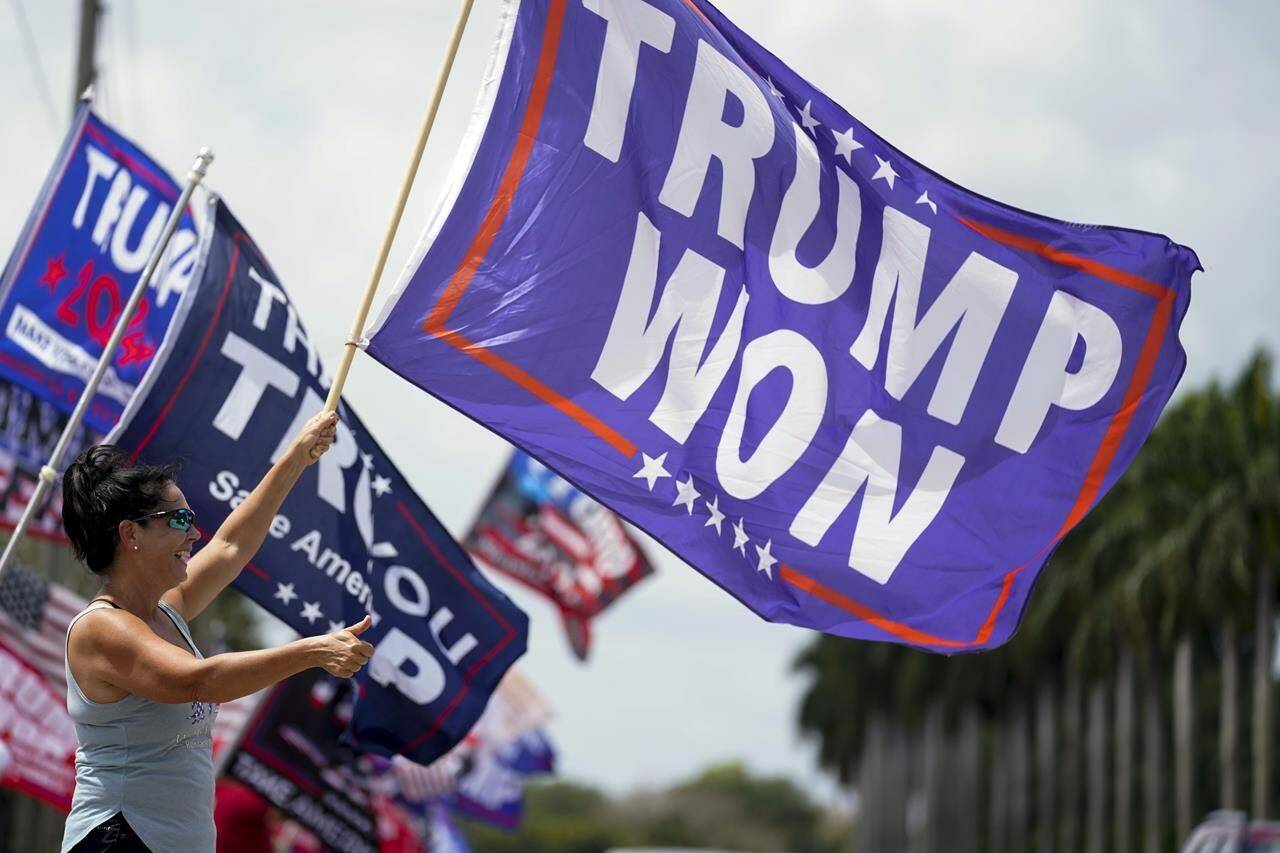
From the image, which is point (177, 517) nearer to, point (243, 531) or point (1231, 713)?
point (243, 531)

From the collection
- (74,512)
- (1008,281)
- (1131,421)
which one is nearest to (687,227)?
(1008,281)

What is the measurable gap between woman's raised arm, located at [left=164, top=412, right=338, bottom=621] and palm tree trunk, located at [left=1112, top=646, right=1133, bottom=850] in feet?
154

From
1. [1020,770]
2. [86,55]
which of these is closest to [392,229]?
[86,55]

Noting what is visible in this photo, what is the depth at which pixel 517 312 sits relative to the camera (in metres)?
6.23

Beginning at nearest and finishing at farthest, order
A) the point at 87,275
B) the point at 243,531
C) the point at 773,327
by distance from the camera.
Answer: the point at 243,531, the point at 773,327, the point at 87,275

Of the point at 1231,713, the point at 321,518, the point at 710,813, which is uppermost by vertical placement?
the point at 710,813

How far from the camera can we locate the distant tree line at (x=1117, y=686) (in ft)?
128

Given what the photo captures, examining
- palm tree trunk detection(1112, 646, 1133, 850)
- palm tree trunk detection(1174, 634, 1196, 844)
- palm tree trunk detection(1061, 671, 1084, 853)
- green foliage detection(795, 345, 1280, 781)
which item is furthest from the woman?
palm tree trunk detection(1061, 671, 1084, 853)

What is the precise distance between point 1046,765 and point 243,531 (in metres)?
61.8

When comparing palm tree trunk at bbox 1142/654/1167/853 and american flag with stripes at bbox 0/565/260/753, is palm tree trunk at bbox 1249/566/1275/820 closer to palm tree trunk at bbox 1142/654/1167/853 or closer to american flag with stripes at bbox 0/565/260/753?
palm tree trunk at bbox 1142/654/1167/853

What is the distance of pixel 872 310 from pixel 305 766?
541 cm

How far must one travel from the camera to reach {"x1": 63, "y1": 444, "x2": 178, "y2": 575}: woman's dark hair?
4.33 metres

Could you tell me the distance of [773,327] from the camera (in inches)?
264

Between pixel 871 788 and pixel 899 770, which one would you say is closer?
pixel 899 770
